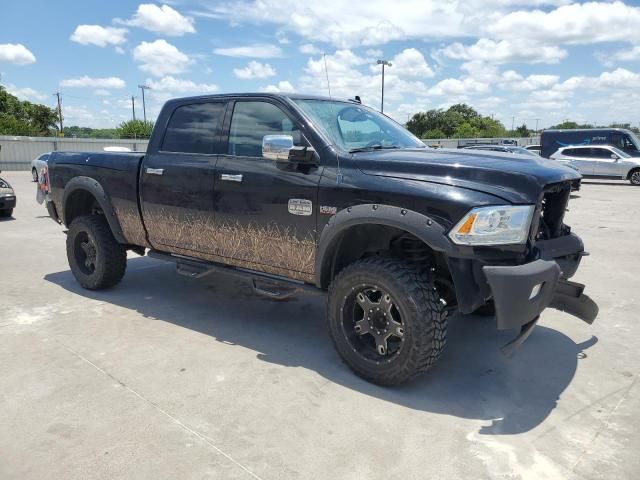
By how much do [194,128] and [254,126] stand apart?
2.42 feet

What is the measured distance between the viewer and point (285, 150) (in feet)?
11.8

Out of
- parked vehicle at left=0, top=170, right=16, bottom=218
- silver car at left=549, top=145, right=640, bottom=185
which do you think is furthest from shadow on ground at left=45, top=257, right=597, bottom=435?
silver car at left=549, top=145, right=640, bottom=185

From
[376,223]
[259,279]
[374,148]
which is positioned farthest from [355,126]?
[259,279]

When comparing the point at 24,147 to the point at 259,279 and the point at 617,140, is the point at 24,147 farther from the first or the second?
the point at 259,279

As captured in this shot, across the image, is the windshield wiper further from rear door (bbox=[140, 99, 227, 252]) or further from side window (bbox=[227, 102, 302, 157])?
rear door (bbox=[140, 99, 227, 252])

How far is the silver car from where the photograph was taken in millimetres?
20453

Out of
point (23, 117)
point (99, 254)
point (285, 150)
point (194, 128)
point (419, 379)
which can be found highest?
point (23, 117)

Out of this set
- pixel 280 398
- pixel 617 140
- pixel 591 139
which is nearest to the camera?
pixel 280 398

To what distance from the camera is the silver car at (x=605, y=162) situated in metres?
20.5

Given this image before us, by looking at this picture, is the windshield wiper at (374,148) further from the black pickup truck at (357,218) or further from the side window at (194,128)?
the side window at (194,128)

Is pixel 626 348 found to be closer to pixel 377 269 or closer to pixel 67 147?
pixel 377 269

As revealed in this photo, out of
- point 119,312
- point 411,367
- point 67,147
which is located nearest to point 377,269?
point 411,367

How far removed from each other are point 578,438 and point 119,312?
153 inches

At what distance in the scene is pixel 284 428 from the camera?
297 cm
